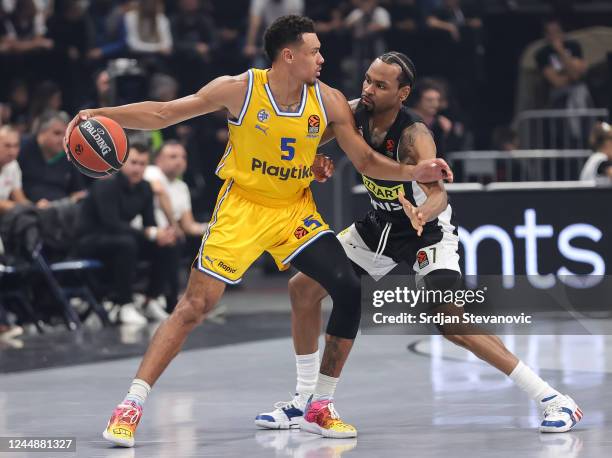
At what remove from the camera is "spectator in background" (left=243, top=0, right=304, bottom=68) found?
16016mm

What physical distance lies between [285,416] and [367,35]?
9.37 metres

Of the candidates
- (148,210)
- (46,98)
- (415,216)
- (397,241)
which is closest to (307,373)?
(397,241)

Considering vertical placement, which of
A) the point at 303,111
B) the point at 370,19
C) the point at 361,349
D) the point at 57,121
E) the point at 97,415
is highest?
the point at 370,19

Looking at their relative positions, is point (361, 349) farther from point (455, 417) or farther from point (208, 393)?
point (455, 417)

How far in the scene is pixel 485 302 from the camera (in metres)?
12.1

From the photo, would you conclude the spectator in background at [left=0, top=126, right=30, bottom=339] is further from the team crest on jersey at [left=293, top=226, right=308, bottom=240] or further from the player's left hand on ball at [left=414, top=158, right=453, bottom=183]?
the player's left hand on ball at [left=414, top=158, right=453, bottom=183]

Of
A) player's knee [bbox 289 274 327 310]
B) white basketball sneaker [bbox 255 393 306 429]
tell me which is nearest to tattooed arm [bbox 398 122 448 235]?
player's knee [bbox 289 274 327 310]

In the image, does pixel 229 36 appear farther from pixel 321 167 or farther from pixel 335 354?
pixel 335 354

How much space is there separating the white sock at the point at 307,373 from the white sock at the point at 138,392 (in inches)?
35.2

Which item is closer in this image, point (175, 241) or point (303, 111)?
point (303, 111)

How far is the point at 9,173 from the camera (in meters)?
11.3

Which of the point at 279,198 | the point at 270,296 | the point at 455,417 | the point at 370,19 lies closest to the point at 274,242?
the point at 279,198

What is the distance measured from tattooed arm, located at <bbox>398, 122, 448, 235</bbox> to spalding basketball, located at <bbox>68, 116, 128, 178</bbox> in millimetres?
1424

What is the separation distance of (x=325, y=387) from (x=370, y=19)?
977 cm
